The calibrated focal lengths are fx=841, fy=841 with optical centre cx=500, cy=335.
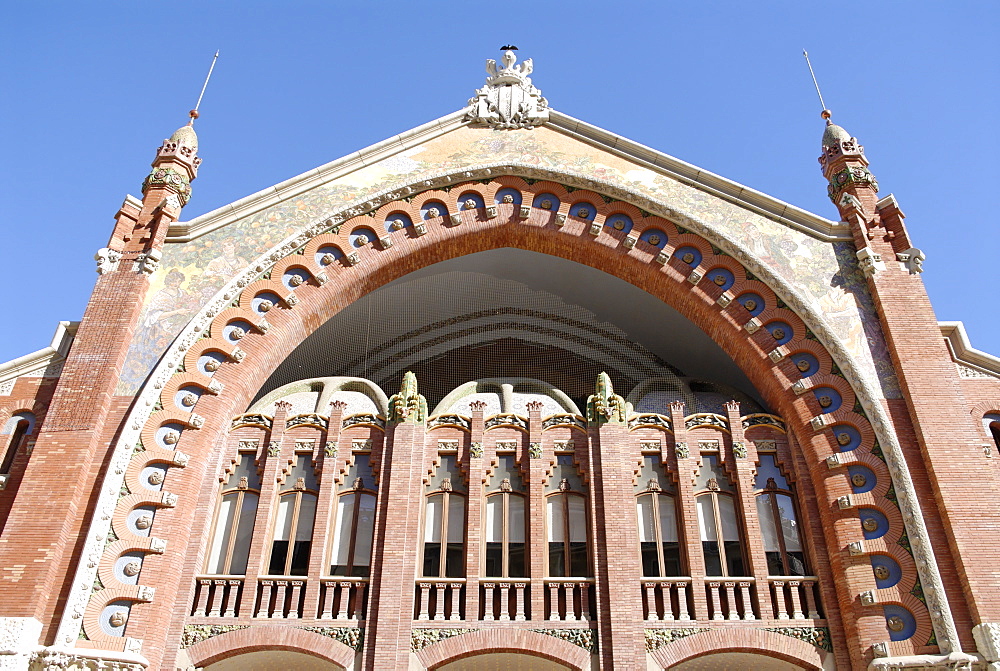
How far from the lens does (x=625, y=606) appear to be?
11875mm

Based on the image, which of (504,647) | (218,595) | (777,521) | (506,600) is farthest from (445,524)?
(777,521)

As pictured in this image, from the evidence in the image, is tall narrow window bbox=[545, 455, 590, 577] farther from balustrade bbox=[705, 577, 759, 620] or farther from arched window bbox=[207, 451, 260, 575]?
arched window bbox=[207, 451, 260, 575]

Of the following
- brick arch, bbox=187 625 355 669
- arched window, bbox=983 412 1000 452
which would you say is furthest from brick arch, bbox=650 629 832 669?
arched window, bbox=983 412 1000 452

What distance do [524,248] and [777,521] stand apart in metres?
6.72

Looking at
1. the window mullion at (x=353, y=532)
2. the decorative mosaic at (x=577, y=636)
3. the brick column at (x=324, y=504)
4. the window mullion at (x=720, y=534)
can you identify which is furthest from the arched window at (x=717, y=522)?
the brick column at (x=324, y=504)

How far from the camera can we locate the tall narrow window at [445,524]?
12.8 meters

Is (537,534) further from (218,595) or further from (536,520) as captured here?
(218,595)

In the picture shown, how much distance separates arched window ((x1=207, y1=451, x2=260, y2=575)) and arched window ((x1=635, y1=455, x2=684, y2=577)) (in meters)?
6.05

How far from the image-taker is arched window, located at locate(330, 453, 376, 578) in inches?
502

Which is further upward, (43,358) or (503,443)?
(43,358)

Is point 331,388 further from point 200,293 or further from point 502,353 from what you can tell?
point 502,353

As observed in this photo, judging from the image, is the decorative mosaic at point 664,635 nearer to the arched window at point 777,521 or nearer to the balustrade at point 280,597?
→ the arched window at point 777,521

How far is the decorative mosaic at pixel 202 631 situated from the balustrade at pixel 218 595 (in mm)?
192

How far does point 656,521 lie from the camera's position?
13.1 metres
